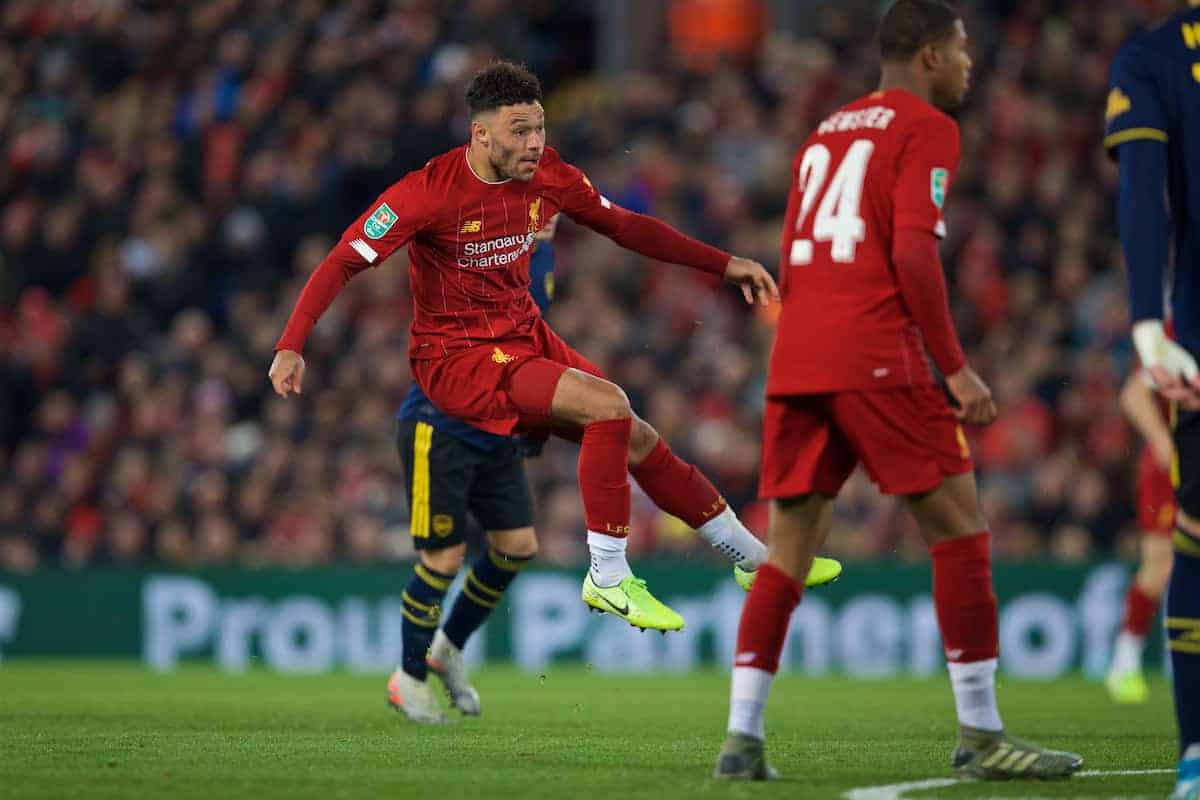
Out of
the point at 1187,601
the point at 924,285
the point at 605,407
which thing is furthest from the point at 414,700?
the point at 1187,601

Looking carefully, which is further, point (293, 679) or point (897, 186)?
point (293, 679)

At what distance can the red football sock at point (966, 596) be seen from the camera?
20.2 feet

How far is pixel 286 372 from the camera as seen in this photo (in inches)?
293

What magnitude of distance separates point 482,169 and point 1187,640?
12.2 ft

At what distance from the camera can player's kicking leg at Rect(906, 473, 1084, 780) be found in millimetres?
6141

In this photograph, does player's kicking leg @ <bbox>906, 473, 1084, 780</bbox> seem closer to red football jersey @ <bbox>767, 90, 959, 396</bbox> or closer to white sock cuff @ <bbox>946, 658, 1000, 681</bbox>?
white sock cuff @ <bbox>946, 658, 1000, 681</bbox>

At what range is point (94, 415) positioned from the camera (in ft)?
60.3

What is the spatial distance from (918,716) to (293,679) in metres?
5.93

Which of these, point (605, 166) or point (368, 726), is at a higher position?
point (605, 166)

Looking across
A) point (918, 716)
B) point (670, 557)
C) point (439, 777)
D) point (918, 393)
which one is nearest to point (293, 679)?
point (670, 557)

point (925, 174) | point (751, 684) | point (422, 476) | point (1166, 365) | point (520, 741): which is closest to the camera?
point (1166, 365)

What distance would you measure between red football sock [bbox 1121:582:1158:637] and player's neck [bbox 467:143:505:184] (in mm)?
6369

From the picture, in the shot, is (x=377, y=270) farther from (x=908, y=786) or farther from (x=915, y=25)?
(x=908, y=786)

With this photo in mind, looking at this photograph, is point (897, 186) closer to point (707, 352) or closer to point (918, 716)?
point (918, 716)
